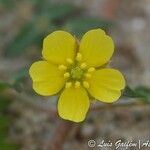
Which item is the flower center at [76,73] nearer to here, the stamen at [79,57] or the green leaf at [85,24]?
the stamen at [79,57]

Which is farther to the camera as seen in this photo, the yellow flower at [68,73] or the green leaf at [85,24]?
the green leaf at [85,24]

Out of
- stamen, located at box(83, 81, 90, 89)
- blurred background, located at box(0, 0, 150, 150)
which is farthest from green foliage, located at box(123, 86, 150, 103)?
stamen, located at box(83, 81, 90, 89)

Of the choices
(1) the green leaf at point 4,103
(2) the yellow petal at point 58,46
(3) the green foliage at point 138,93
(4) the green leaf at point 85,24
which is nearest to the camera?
(2) the yellow petal at point 58,46

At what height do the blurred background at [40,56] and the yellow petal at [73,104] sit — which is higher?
the yellow petal at [73,104]

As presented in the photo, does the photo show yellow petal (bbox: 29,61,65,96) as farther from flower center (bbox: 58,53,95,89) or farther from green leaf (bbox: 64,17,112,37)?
green leaf (bbox: 64,17,112,37)

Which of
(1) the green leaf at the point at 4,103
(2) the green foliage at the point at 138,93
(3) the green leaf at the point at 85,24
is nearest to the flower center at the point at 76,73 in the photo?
(2) the green foliage at the point at 138,93

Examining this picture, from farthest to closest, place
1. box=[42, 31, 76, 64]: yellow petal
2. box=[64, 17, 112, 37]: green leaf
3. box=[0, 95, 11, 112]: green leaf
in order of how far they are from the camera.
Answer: box=[64, 17, 112, 37]: green leaf, box=[0, 95, 11, 112]: green leaf, box=[42, 31, 76, 64]: yellow petal

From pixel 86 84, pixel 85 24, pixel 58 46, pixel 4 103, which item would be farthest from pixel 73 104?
pixel 85 24

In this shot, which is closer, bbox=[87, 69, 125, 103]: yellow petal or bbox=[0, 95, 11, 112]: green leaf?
bbox=[87, 69, 125, 103]: yellow petal
